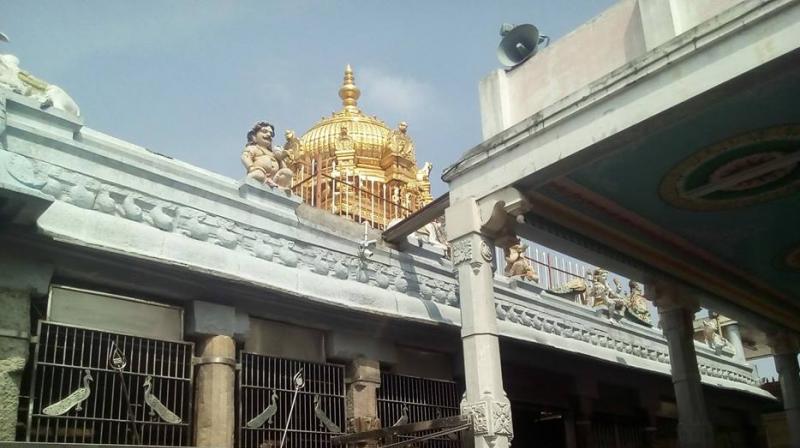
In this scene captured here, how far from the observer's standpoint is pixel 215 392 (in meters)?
9.02

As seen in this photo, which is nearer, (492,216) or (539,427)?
(492,216)

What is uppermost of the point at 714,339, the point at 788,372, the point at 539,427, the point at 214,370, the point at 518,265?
the point at 518,265

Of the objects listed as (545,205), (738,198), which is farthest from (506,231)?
(738,198)

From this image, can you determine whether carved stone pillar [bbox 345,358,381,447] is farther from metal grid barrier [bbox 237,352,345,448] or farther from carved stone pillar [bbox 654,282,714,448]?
carved stone pillar [bbox 654,282,714,448]

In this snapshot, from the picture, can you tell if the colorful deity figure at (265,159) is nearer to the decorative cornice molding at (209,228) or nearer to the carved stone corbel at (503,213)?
the decorative cornice molding at (209,228)

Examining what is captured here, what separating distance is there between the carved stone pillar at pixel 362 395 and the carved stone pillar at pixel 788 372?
10.2m

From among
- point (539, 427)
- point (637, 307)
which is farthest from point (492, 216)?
point (637, 307)

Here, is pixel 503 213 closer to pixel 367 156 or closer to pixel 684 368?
pixel 684 368

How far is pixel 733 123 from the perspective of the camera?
9.16 meters

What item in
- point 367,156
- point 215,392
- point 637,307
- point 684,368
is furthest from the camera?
point 367,156

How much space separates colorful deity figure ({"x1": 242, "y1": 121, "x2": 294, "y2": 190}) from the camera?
11.1 m

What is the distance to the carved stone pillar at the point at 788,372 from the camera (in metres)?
16.0

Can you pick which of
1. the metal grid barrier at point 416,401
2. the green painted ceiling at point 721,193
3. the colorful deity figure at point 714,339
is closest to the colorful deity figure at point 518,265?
the green painted ceiling at point 721,193

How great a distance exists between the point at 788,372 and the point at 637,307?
12.6 ft
